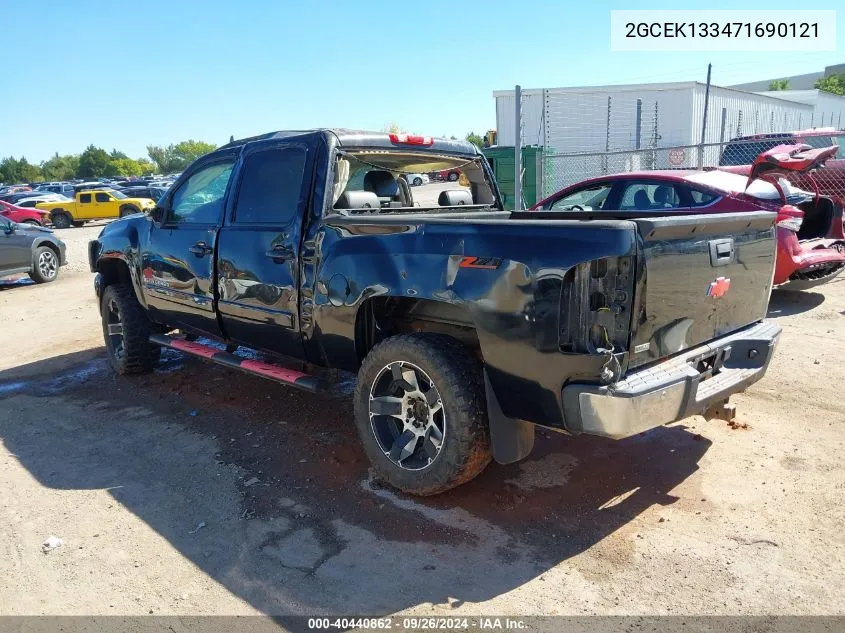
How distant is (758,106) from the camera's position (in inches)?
1422

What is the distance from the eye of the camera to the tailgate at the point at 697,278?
300 centimetres

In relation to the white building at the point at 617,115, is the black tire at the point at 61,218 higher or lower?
lower

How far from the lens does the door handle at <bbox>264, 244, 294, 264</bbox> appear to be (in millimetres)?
4199

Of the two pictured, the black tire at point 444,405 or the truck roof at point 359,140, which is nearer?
Answer: the black tire at point 444,405

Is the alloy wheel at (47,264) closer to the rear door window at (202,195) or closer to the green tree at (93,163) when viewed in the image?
the rear door window at (202,195)

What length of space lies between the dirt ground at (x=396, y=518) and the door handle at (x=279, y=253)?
1272 mm

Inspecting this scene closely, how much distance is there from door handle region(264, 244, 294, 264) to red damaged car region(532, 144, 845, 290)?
3.64 m

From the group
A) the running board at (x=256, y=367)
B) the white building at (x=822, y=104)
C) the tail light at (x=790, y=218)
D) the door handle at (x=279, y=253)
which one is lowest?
the running board at (x=256, y=367)

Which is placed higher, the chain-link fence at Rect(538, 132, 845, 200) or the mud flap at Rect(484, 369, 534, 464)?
the chain-link fence at Rect(538, 132, 845, 200)

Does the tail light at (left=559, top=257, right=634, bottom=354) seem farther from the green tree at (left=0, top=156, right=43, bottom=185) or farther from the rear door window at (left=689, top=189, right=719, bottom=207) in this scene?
the green tree at (left=0, top=156, right=43, bottom=185)

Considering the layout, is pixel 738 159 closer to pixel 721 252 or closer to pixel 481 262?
pixel 721 252

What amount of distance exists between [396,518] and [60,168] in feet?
357

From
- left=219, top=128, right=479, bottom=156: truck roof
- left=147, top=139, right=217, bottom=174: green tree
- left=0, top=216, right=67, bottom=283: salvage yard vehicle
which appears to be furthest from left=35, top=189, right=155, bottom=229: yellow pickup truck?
left=147, top=139, right=217, bottom=174: green tree

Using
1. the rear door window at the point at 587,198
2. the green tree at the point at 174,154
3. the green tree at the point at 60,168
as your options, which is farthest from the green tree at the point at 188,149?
the rear door window at the point at 587,198
